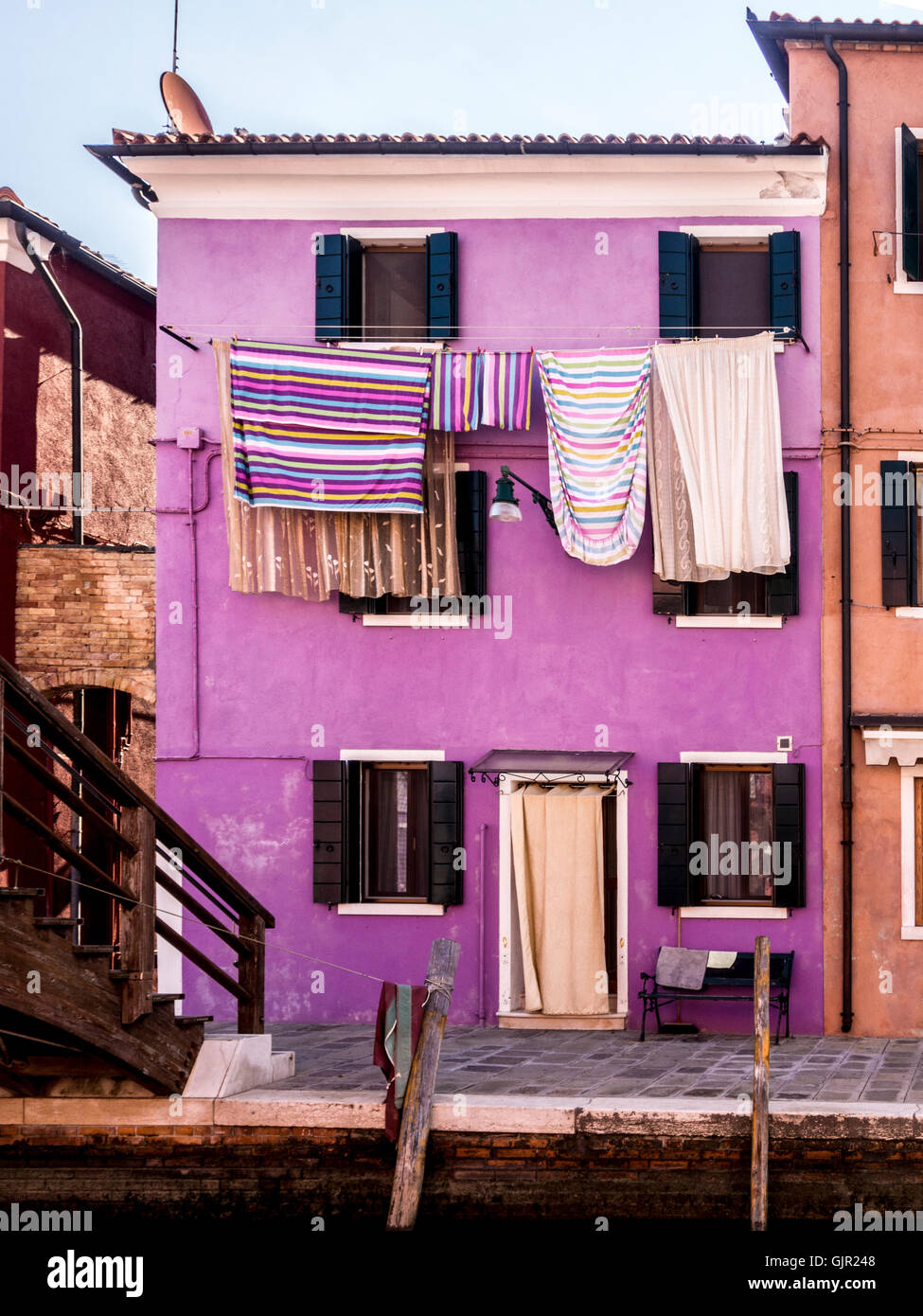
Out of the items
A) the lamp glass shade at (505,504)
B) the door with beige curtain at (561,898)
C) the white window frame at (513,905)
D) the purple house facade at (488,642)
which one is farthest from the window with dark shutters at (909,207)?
the door with beige curtain at (561,898)

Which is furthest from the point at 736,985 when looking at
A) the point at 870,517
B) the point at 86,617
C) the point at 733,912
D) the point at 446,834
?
the point at 86,617

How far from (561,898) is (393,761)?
2063 mm

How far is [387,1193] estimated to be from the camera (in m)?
9.83

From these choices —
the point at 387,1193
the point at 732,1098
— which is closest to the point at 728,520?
the point at 732,1098

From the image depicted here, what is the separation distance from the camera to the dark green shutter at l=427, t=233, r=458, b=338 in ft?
46.1

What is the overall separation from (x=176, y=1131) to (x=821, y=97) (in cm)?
1082

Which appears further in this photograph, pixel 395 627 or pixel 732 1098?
pixel 395 627

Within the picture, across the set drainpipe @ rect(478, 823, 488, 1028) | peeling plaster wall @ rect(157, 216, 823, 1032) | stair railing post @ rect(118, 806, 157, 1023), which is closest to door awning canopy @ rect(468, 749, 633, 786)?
peeling plaster wall @ rect(157, 216, 823, 1032)

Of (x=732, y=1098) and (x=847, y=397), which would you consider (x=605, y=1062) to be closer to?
(x=732, y=1098)

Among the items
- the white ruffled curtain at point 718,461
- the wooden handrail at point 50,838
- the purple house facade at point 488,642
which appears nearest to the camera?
the wooden handrail at point 50,838

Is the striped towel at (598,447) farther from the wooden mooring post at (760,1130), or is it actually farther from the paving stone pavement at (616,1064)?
the wooden mooring post at (760,1130)

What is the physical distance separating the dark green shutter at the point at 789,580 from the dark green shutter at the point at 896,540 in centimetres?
79

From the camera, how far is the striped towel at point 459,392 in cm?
1361

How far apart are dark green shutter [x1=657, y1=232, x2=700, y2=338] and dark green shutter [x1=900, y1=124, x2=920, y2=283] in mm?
2004
